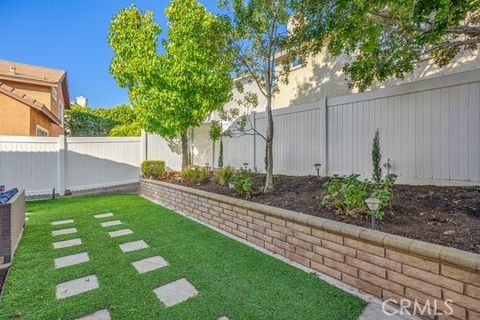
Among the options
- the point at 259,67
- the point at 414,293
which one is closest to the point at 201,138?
the point at 259,67

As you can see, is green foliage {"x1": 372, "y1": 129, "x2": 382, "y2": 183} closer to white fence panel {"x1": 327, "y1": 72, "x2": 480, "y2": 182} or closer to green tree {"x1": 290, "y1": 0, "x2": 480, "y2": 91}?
white fence panel {"x1": 327, "y1": 72, "x2": 480, "y2": 182}

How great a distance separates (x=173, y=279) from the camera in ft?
9.96

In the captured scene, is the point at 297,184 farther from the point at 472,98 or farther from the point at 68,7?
the point at 68,7

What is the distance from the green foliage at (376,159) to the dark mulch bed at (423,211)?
33cm

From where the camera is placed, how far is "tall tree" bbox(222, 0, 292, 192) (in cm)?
485

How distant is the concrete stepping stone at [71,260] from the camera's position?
11.4 feet

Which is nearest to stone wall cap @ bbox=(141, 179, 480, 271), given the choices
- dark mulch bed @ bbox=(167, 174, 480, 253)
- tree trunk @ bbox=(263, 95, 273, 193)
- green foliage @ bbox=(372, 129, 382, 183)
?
dark mulch bed @ bbox=(167, 174, 480, 253)

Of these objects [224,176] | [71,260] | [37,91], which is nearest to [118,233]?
[71,260]

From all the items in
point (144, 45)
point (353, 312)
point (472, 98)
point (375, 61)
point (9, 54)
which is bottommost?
point (353, 312)

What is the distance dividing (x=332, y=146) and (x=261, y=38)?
2.60m

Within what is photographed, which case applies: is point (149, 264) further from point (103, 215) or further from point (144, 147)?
point (144, 147)

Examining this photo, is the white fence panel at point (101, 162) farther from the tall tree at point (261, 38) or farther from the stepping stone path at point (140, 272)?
the tall tree at point (261, 38)

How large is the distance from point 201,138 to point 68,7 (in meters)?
7.57

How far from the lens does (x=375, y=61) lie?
4.14m
